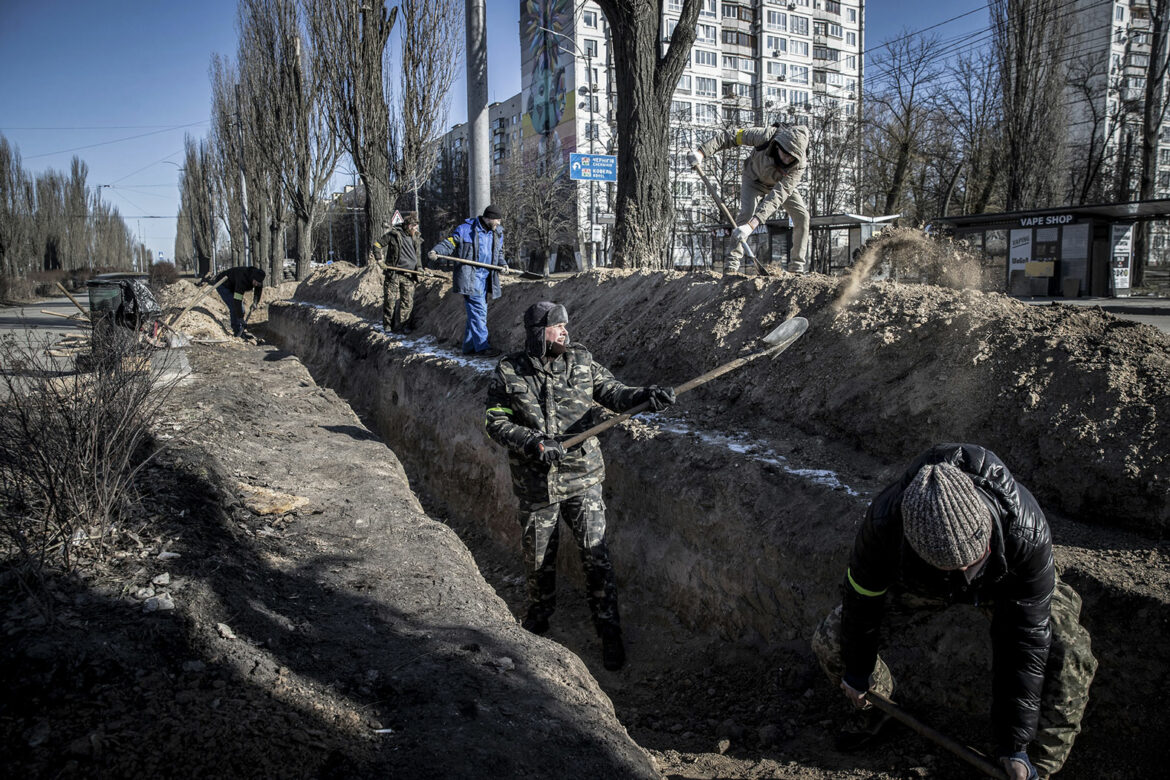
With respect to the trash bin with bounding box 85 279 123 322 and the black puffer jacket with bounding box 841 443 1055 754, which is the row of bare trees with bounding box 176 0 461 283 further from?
the black puffer jacket with bounding box 841 443 1055 754

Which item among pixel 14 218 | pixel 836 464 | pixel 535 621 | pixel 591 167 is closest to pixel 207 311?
pixel 591 167

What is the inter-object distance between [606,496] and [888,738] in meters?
2.45

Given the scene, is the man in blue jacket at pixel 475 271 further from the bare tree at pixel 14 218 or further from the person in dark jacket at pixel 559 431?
the bare tree at pixel 14 218

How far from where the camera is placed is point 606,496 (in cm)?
517

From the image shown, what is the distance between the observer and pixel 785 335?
4871mm

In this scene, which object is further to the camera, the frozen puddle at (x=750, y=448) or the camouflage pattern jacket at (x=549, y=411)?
the camouflage pattern jacket at (x=549, y=411)

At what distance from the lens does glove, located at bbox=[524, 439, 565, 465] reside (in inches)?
155

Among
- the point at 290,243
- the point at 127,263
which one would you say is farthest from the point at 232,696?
the point at 127,263

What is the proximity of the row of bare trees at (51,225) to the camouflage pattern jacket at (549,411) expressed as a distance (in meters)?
44.2

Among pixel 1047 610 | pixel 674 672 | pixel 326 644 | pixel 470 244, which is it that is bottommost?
pixel 674 672

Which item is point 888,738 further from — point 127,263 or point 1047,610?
point 127,263

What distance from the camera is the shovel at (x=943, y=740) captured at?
2.53 metres

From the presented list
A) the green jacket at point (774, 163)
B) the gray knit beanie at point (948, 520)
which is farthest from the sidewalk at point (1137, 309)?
the gray knit beanie at point (948, 520)

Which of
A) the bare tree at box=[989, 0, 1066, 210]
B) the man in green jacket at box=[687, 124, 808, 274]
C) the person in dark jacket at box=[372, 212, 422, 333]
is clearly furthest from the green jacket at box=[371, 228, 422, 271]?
the bare tree at box=[989, 0, 1066, 210]
